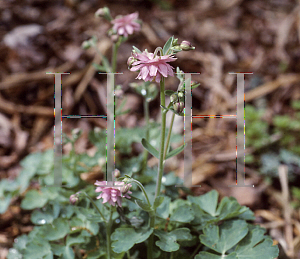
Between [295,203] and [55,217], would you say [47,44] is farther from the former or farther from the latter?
[295,203]

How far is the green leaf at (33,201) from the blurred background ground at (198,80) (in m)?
0.29

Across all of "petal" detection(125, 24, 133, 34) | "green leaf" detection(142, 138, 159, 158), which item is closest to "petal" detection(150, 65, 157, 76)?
"green leaf" detection(142, 138, 159, 158)

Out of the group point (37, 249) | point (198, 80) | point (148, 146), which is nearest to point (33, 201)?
point (37, 249)

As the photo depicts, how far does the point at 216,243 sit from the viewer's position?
1.36m

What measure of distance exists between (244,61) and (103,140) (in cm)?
214

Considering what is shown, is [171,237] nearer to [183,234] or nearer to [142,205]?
[183,234]

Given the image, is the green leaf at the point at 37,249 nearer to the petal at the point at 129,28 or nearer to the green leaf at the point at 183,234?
the green leaf at the point at 183,234

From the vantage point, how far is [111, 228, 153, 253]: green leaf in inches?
50.0

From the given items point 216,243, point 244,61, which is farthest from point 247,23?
point 216,243

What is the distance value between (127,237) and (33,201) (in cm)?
77

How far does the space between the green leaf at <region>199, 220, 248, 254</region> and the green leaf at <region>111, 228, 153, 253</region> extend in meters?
0.26

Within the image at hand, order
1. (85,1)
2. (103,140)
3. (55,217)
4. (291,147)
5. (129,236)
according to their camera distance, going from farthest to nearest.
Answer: (85,1) → (291,147) → (103,140) → (55,217) → (129,236)

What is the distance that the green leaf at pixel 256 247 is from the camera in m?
1.29

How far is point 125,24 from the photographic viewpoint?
5.59ft
